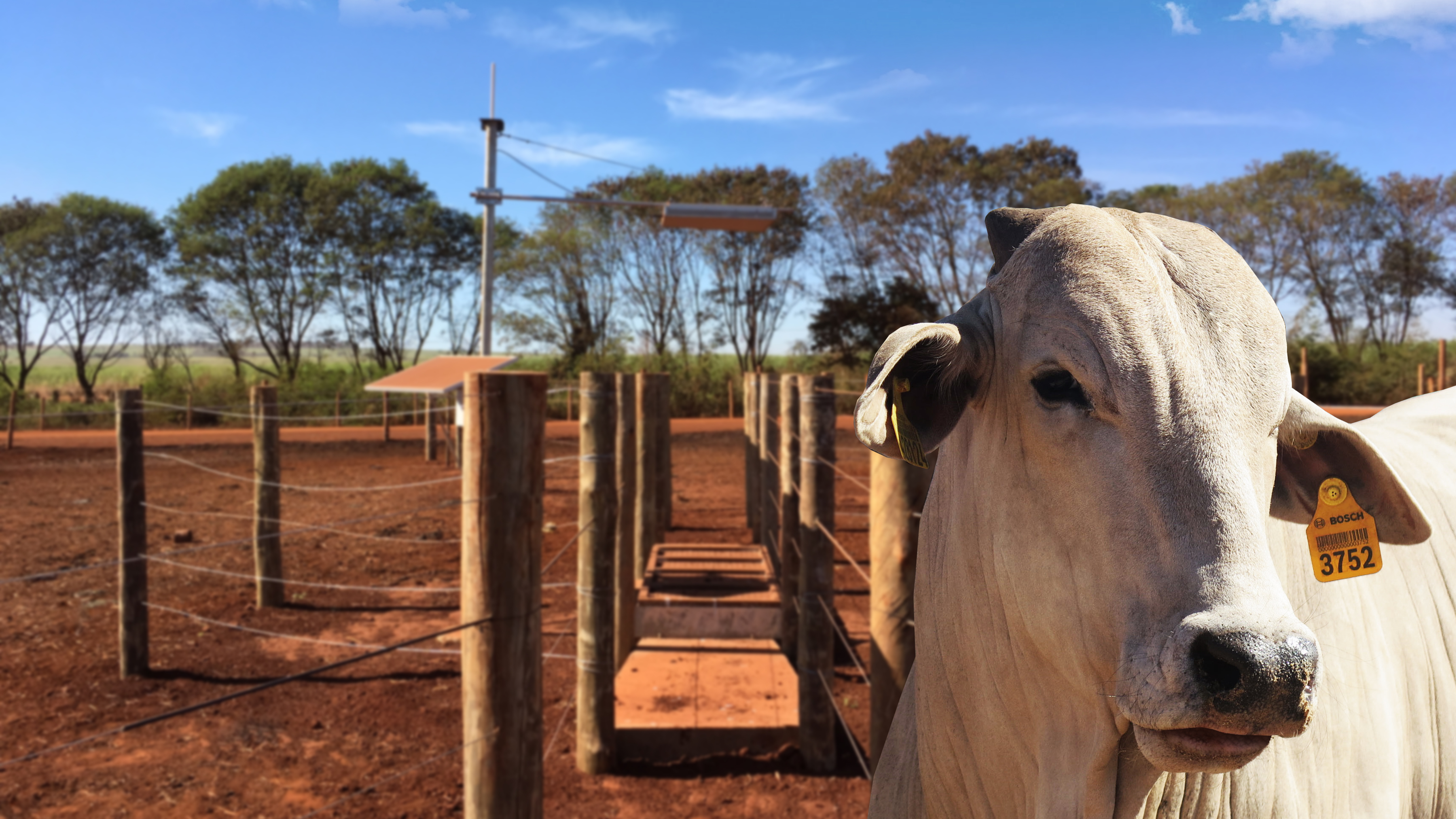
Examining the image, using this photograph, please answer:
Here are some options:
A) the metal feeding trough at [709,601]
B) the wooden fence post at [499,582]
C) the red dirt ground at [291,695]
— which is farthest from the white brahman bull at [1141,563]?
the metal feeding trough at [709,601]

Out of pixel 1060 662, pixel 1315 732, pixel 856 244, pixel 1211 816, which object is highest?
pixel 856 244

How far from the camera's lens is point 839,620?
21.6ft

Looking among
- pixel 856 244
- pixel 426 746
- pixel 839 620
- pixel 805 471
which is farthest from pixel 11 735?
pixel 856 244

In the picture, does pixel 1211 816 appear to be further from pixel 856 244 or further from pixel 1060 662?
pixel 856 244

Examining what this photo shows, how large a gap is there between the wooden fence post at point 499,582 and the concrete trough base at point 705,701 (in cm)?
187

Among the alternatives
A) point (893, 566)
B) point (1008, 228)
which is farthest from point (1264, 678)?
point (893, 566)

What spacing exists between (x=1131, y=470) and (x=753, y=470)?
7.73 m

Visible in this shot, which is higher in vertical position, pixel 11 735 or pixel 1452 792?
pixel 1452 792

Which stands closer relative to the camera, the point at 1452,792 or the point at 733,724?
the point at 1452,792

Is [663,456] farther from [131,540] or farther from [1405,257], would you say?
[1405,257]

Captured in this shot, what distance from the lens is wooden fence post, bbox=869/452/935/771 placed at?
2406 mm

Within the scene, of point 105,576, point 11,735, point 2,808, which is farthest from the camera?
point 105,576

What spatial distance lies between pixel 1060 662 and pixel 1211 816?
0.43 metres

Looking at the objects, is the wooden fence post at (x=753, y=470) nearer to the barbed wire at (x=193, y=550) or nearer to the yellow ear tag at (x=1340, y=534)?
the barbed wire at (x=193, y=550)
